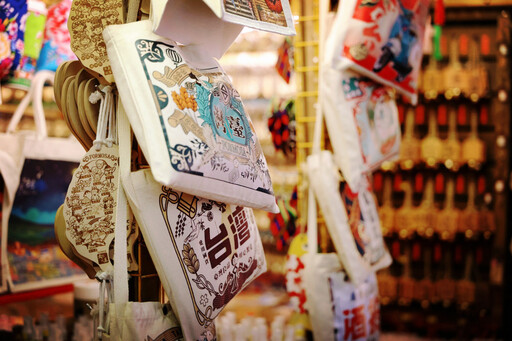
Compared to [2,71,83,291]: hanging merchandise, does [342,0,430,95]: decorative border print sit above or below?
above

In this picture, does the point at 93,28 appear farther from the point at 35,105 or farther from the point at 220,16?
the point at 35,105

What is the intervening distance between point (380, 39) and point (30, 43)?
4.30ft

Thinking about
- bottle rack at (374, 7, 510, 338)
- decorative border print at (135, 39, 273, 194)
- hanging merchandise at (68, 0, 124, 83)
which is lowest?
bottle rack at (374, 7, 510, 338)

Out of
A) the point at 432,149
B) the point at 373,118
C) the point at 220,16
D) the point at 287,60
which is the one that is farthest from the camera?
the point at 432,149

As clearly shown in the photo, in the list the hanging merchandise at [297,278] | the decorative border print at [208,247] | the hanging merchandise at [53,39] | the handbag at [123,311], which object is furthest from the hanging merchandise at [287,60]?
the handbag at [123,311]

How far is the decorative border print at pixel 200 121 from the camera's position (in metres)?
1.04

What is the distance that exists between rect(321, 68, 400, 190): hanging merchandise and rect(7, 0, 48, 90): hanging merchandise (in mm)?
1085

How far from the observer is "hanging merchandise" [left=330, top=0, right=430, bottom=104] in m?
1.95

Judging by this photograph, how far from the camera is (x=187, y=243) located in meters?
1.15

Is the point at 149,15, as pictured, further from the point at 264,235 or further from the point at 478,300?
the point at 478,300

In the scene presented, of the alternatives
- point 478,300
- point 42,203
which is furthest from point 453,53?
point 42,203

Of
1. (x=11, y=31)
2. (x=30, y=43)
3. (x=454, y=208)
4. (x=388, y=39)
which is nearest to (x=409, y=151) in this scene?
(x=454, y=208)

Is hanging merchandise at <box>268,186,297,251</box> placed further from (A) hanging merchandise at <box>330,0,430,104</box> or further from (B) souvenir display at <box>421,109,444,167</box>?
(B) souvenir display at <box>421,109,444,167</box>

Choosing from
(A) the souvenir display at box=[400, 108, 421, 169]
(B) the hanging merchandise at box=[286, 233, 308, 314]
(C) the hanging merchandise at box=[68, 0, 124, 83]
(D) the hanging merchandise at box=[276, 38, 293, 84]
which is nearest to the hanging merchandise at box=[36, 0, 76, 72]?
(D) the hanging merchandise at box=[276, 38, 293, 84]
